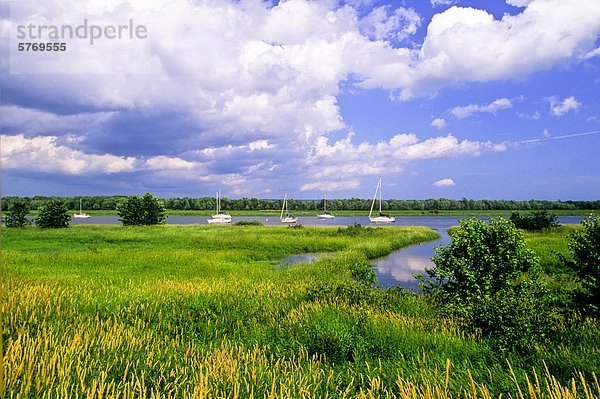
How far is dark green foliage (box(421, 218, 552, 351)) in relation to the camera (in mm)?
9062

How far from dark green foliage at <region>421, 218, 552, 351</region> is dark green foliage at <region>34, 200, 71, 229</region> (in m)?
63.4

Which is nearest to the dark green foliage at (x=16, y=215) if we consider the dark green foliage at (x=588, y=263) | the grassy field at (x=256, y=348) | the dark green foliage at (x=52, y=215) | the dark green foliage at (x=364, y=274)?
the dark green foliage at (x=52, y=215)

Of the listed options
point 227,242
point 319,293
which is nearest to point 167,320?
point 319,293

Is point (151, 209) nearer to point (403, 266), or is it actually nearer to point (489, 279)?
point (403, 266)

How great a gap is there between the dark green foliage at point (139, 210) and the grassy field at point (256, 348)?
5414 centimetres

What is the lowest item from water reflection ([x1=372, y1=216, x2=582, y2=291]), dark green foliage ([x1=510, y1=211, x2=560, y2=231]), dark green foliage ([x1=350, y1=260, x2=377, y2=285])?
water reflection ([x1=372, y1=216, x2=582, y2=291])

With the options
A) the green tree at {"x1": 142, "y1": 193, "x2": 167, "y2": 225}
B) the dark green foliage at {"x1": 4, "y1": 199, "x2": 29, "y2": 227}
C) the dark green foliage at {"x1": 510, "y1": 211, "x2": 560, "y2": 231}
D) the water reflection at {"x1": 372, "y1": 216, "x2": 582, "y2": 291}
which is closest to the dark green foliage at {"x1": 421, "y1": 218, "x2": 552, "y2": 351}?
the water reflection at {"x1": 372, "y1": 216, "x2": 582, "y2": 291}

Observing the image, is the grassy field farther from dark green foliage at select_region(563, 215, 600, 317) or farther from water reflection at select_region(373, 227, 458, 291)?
water reflection at select_region(373, 227, 458, 291)

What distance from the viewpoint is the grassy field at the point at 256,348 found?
186 inches

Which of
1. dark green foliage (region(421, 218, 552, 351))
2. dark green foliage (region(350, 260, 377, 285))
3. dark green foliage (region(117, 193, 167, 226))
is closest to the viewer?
dark green foliage (region(421, 218, 552, 351))

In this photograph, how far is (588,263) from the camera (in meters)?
10.7

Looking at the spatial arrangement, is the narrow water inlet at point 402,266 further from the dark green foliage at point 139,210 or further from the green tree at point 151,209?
the green tree at point 151,209

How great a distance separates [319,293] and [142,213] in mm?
65465

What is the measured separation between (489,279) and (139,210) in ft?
229
